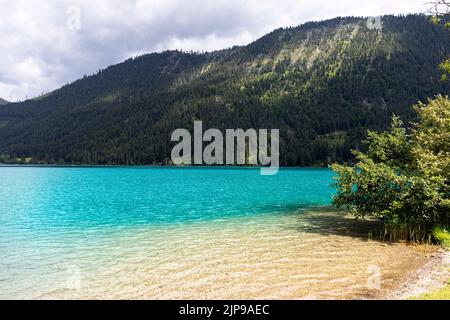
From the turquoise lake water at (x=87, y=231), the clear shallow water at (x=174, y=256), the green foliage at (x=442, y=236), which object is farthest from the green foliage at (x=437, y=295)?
the turquoise lake water at (x=87, y=231)

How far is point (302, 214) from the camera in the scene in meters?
39.9

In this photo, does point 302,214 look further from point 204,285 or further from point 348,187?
point 204,285

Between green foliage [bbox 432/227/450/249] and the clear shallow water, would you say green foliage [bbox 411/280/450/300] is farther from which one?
green foliage [bbox 432/227/450/249]

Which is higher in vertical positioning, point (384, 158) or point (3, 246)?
point (384, 158)

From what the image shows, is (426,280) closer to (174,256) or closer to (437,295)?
(437,295)

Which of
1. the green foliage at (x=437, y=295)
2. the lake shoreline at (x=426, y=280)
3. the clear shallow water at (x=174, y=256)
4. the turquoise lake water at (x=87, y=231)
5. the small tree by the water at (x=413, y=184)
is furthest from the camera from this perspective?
the small tree by the water at (x=413, y=184)

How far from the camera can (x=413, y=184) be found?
83.7 feet

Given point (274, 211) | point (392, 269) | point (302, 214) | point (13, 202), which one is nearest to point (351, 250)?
point (392, 269)

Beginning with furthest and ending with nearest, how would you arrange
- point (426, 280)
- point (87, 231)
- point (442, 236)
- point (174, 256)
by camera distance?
point (87, 231)
point (442, 236)
point (174, 256)
point (426, 280)

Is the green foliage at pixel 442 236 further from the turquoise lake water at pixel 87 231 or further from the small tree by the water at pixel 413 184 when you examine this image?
the turquoise lake water at pixel 87 231

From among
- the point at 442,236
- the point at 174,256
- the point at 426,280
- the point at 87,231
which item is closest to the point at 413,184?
the point at 442,236

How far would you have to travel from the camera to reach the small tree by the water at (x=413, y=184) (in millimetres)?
25562

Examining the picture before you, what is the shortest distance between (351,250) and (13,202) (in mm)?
48137
